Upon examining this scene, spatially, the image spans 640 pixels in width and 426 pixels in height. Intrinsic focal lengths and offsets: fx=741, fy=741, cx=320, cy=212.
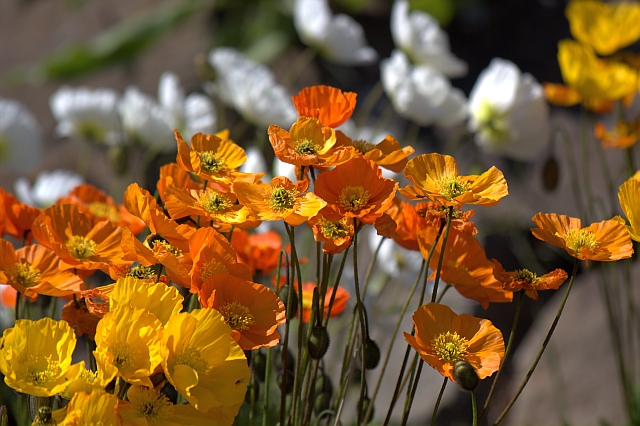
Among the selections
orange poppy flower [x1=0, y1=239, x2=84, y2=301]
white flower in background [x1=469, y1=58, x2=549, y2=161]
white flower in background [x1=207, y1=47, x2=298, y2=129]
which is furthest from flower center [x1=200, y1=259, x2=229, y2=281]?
white flower in background [x1=469, y1=58, x2=549, y2=161]

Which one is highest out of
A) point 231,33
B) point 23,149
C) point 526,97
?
point 526,97

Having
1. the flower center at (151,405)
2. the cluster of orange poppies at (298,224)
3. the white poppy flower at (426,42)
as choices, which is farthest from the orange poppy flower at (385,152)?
the white poppy flower at (426,42)

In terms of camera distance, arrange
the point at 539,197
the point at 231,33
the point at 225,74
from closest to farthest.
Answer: the point at 225,74
the point at 539,197
the point at 231,33

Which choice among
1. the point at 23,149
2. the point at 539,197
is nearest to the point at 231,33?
the point at 539,197

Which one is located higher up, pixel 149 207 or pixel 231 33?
pixel 149 207

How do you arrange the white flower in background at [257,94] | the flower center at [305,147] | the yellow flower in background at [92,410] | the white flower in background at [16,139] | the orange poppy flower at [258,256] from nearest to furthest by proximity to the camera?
1. the yellow flower in background at [92,410]
2. the flower center at [305,147]
3. the orange poppy flower at [258,256]
4. the white flower in background at [257,94]
5. the white flower in background at [16,139]

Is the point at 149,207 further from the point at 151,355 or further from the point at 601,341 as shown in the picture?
the point at 601,341

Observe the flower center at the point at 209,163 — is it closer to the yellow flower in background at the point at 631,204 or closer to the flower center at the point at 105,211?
the flower center at the point at 105,211
